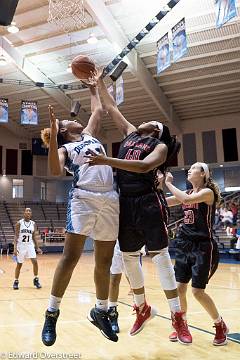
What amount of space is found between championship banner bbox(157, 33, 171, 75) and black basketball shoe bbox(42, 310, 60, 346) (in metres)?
9.33

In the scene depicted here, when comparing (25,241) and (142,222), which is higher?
(142,222)

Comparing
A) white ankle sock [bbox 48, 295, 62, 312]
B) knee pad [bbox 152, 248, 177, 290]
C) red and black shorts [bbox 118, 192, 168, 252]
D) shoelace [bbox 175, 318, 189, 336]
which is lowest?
shoelace [bbox 175, 318, 189, 336]

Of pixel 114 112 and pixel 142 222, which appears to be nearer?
pixel 142 222

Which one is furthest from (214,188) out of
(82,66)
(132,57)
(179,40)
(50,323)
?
(132,57)

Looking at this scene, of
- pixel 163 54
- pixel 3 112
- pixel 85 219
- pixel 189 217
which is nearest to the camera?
pixel 85 219

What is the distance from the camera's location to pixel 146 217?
10.8ft

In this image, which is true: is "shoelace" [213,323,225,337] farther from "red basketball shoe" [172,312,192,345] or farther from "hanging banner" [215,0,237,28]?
"hanging banner" [215,0,237,28]

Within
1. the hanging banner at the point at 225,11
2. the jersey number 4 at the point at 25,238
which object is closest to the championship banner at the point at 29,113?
the jersey number 4 at the point at 25,238

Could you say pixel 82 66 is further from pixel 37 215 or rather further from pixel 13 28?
pixel 37 215

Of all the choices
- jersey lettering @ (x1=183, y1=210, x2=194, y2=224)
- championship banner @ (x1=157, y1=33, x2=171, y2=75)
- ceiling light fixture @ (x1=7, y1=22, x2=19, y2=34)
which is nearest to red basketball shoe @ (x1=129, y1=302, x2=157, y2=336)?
jersey lettering @ (x1=183, y1=210, x2=194, y2=224)

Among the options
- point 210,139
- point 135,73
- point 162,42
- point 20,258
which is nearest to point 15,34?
point 135,73

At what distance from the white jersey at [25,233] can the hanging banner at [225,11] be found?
5875mm

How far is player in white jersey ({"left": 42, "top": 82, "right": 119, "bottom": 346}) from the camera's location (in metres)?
3.17

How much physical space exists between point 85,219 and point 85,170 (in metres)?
0.41
